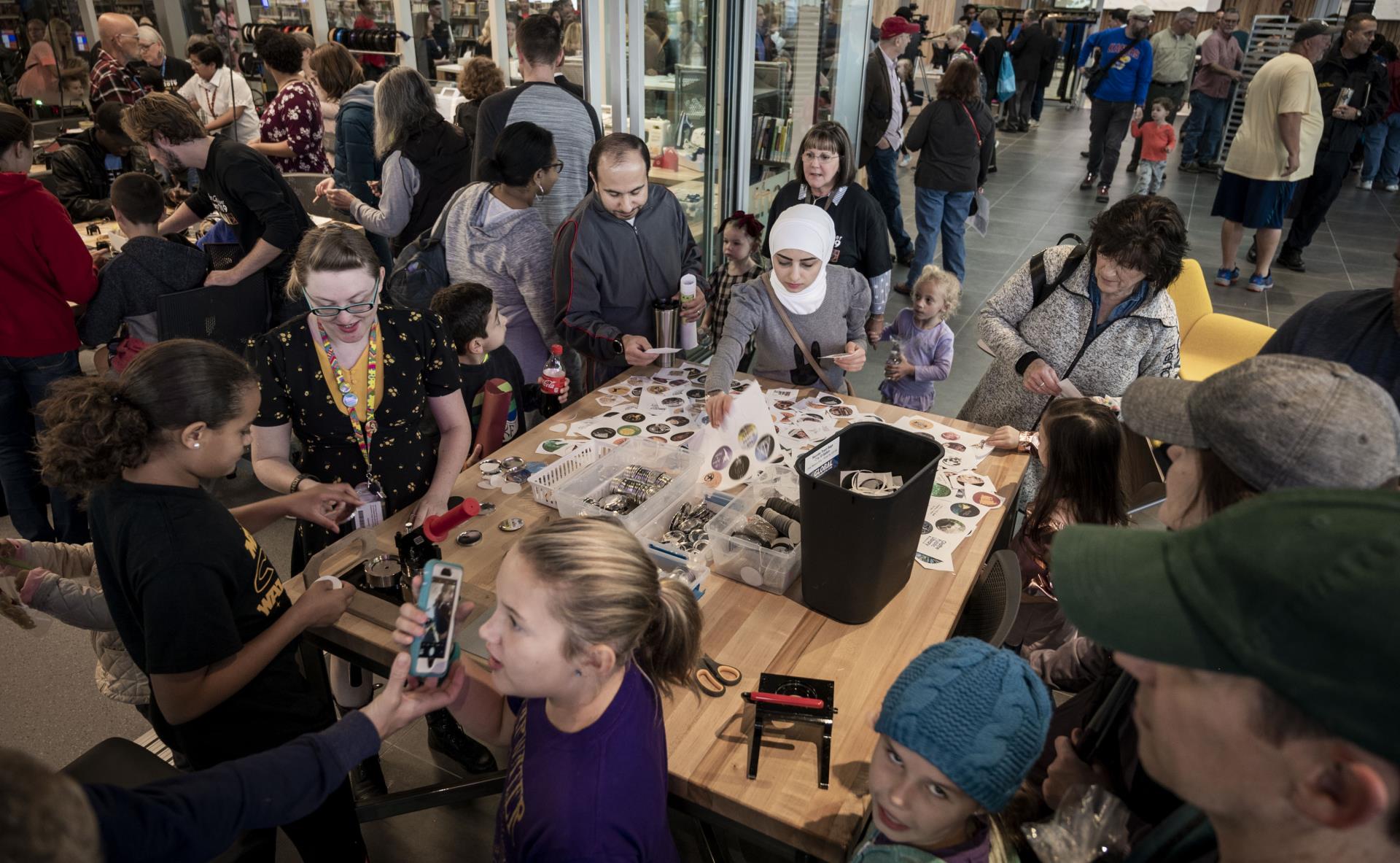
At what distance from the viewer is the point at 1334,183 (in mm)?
6844

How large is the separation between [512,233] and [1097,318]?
2156mm

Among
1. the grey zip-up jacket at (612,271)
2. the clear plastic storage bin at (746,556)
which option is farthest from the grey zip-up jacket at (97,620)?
the grey zip-up jacket at (612,271)

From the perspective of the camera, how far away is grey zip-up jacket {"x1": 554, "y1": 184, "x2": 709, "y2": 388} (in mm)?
2963

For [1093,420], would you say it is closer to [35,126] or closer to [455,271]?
[455,271]

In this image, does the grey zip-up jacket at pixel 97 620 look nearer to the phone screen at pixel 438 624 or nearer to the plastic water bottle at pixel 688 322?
the phone screen at pixel 438 624

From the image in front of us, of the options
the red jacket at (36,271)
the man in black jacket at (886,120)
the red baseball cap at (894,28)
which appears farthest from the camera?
the man in black jacket at (886,120)

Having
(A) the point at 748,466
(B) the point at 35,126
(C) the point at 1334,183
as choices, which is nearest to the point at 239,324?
(A) the point at 748,466

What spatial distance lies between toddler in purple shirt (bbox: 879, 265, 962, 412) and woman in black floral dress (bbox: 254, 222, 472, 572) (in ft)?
6.29

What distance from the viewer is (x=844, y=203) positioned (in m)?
3.73

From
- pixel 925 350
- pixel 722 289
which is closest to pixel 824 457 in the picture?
pixel 925 350

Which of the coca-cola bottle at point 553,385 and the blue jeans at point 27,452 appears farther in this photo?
the blue jeans at point 27,452

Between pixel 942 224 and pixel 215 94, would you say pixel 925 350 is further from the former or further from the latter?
pixel 215 94

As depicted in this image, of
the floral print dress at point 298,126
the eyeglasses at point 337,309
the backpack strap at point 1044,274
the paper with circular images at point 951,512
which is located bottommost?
the paper with circular images at point 951,512

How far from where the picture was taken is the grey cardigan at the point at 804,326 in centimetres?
287
